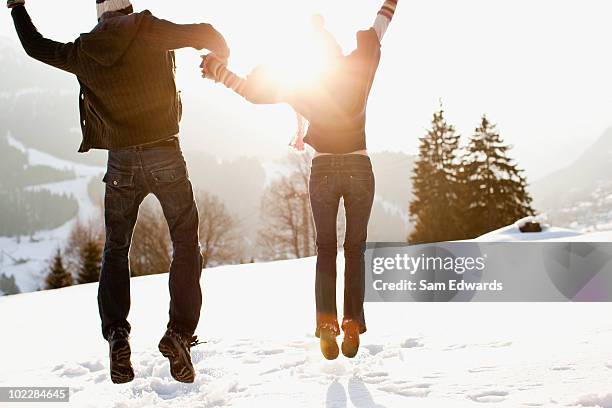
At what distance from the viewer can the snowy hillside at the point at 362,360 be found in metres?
3.01

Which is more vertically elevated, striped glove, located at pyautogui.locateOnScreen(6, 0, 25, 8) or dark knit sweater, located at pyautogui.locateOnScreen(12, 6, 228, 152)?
striped glove, located at pyautogui.locateOnScreen(6, 0, 25, 8)

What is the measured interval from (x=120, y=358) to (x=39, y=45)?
221 centimetres

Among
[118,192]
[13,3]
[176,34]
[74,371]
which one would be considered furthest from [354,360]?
[13,3]

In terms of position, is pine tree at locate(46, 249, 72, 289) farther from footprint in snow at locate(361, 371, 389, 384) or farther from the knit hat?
footprint in snow at locate(361, 371, 389, 384)

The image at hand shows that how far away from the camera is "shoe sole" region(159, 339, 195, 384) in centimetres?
324

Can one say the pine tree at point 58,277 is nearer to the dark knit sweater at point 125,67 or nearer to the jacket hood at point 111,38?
the dark knit sweater at point 125,67

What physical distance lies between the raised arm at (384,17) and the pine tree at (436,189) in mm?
31339

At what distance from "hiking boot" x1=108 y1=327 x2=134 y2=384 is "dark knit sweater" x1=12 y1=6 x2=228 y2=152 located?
1305 mm

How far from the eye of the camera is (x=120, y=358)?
10.9 feet

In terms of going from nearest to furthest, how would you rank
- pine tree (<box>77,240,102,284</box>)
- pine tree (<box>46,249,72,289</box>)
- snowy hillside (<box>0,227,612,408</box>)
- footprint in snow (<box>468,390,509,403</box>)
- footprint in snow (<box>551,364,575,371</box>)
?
footprint in snow (<box>468,390,509,403</box>)
snowy hillside (<box>0,227,612,408</box>)
footprint in snow (<box>551,364,575,371</box>)
pine tree (<box>77,240,102,284</box>)
pine tree (<box>46,249,72,289</box>)

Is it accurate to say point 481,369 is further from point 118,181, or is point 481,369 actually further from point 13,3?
point 13,3

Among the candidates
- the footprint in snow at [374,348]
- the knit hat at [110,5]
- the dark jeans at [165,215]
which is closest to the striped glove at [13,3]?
the knit hat at [110,5]

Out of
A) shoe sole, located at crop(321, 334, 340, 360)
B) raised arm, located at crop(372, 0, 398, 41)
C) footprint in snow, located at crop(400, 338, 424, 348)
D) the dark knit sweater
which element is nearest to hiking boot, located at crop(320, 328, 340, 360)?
shoe sole, located at crop(321, 334, 340, 360)

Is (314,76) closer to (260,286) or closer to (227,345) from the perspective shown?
(227,345)
